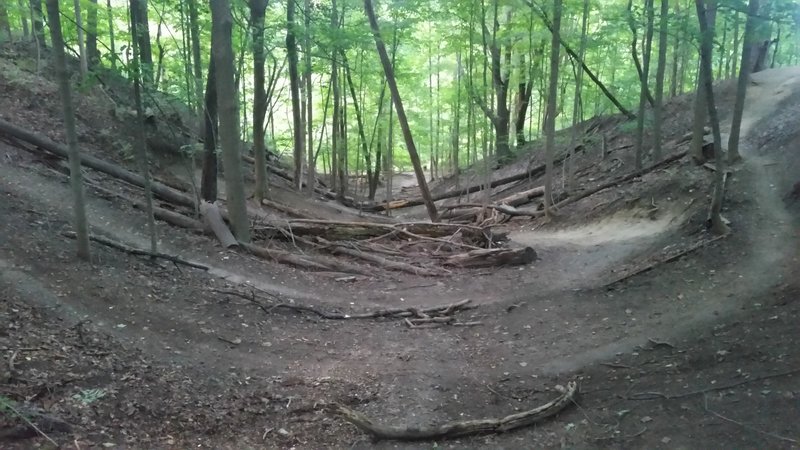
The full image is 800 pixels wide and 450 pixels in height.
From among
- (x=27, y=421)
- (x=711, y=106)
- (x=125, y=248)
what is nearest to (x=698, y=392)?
(x=711, y=106)

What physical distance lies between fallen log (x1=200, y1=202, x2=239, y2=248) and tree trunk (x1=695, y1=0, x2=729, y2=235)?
9615 mm

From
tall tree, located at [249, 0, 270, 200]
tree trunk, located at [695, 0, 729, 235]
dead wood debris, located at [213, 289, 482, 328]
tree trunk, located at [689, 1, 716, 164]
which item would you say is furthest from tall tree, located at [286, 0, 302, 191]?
tree trunk, located at [689, 1, 716, 164]

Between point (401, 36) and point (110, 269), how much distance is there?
15.0 meters

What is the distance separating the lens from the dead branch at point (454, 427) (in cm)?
587

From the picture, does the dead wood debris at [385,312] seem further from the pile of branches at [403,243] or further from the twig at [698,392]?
the twig at [698,392]

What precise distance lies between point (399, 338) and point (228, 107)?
5.91m

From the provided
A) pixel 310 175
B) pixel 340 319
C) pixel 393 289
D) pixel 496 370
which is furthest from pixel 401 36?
pixel 496 370

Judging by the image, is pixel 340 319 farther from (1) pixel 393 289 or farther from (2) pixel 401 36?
(2) pixel 401 36

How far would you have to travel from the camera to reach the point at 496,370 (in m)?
7.71

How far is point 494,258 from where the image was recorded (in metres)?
13.5

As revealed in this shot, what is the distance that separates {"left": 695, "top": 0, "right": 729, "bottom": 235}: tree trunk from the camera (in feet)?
29.9

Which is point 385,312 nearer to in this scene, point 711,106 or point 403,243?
point 403,243

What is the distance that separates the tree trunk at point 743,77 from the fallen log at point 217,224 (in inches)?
407

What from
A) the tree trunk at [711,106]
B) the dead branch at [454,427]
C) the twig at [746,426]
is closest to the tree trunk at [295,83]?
the tree trunk at [711,106]
